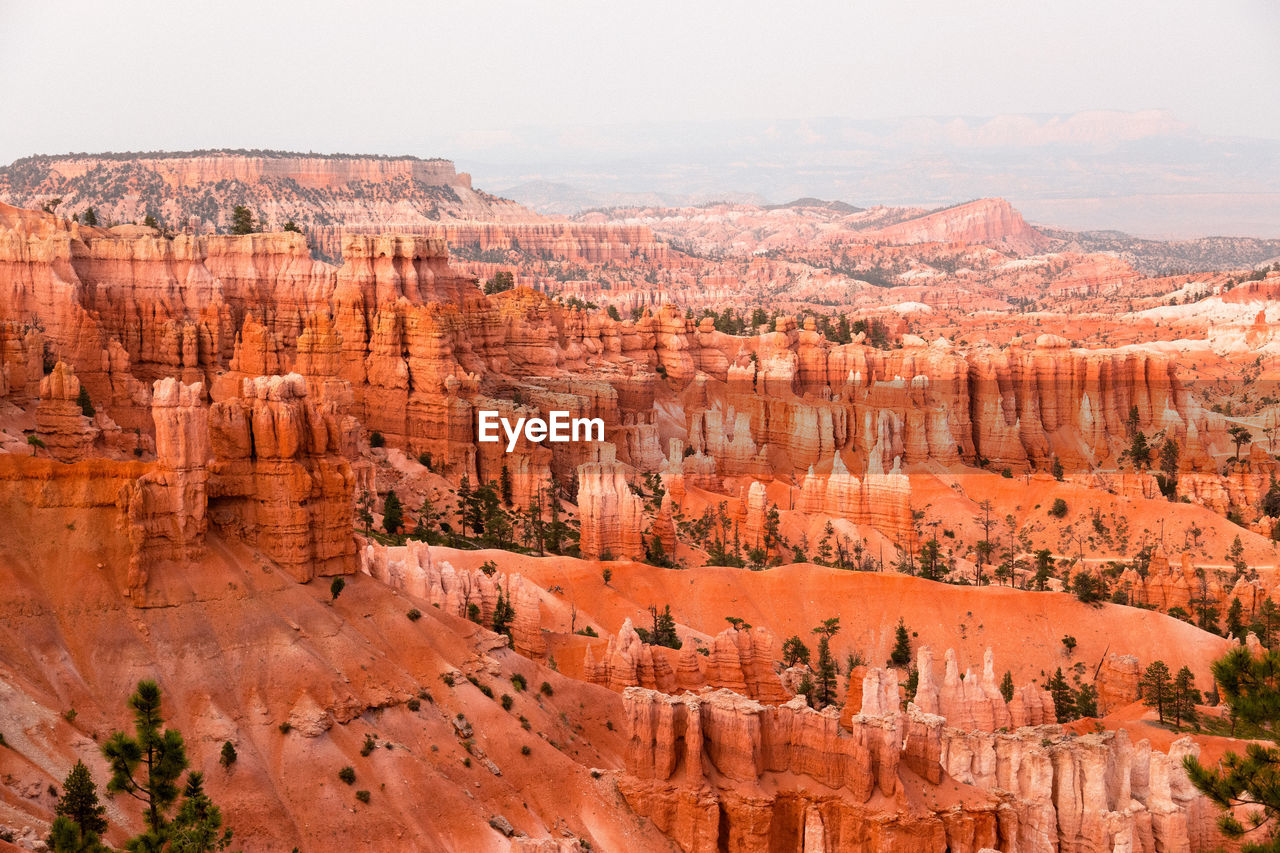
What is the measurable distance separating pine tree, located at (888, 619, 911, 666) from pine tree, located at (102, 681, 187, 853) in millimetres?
36612

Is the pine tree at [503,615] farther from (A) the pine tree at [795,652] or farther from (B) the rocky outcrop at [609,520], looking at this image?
(B) the rocky outcrop at [609,520]

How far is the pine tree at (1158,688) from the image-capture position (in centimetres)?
5191

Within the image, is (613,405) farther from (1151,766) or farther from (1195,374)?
(1195,374)

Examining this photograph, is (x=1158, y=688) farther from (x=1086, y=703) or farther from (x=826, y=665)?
(x=826, y=665)

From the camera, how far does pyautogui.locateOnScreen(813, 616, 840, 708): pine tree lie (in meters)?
51.5

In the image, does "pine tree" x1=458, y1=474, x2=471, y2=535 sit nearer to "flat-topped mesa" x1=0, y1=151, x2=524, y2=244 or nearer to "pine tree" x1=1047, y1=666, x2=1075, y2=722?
"pine tree" x1=1047, y1=666, x2=1075, y2=722

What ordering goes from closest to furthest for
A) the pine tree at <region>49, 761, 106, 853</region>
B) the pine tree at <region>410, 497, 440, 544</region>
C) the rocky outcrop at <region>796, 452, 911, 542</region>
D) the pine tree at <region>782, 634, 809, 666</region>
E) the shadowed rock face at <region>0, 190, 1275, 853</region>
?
the pine tree at <region>49, 761, 106, 853</region>, the shadowed rock face at <region>0, 190, 1275, 853</region>, the pine tree at <region>782, 634, 809, 666</region>, the pine tree at <region>410, 497, 440, 544</region>, the rocky outcrop at <region>796, 452, 911, 542</region>

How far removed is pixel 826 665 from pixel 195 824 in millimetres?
30431

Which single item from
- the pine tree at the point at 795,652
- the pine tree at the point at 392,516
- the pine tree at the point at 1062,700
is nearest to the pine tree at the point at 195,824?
the pine tree at the point at 795,652

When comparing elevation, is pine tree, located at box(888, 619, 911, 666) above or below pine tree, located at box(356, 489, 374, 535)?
below

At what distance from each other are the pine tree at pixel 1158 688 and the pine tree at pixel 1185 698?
310 millimetres

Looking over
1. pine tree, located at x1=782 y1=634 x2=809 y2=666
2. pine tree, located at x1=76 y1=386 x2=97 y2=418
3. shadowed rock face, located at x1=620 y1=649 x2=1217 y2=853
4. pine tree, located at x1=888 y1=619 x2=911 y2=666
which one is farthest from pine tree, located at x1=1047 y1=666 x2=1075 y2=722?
pine tree, located at x1=76 y1=386 x2=97 y2=418

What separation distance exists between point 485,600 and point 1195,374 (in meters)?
101

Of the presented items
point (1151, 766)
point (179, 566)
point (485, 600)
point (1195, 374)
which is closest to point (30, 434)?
point (485, 600)
